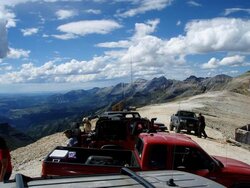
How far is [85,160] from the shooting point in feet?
36.2

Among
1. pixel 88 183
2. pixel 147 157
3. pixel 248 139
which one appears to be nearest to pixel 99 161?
pixel 147 157

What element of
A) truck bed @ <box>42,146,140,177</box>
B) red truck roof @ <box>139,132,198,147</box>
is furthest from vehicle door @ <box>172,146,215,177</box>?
truck bed @ <box>42,146,140,177</box>

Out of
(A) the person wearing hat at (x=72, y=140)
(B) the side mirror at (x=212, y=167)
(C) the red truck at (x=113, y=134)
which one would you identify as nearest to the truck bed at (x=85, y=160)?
(B) the side mirror at (x=212, y=167)

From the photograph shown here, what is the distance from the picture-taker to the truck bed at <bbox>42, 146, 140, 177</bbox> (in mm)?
9133

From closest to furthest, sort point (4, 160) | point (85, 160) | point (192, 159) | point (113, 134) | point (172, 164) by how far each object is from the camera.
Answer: point (4, 160), point (172, 164), point (192, 159), point (85, 160), point (113, 134)

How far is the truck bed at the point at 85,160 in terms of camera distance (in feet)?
30.0

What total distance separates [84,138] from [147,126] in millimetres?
2771

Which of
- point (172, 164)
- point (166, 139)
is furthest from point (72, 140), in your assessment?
point (172, 164)

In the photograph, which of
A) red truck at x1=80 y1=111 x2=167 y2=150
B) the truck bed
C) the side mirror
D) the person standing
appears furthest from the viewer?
red truck at x1=80 y1=111 x2=167 y2=150

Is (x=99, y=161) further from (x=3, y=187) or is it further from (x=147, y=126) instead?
(x=147, y=126)

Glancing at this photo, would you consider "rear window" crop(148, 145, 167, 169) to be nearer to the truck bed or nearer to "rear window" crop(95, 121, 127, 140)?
the truck bed

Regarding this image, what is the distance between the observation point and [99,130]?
15.8 meters

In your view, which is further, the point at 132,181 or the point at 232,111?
the point at 232,111

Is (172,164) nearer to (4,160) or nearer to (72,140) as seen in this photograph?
(4,160)
